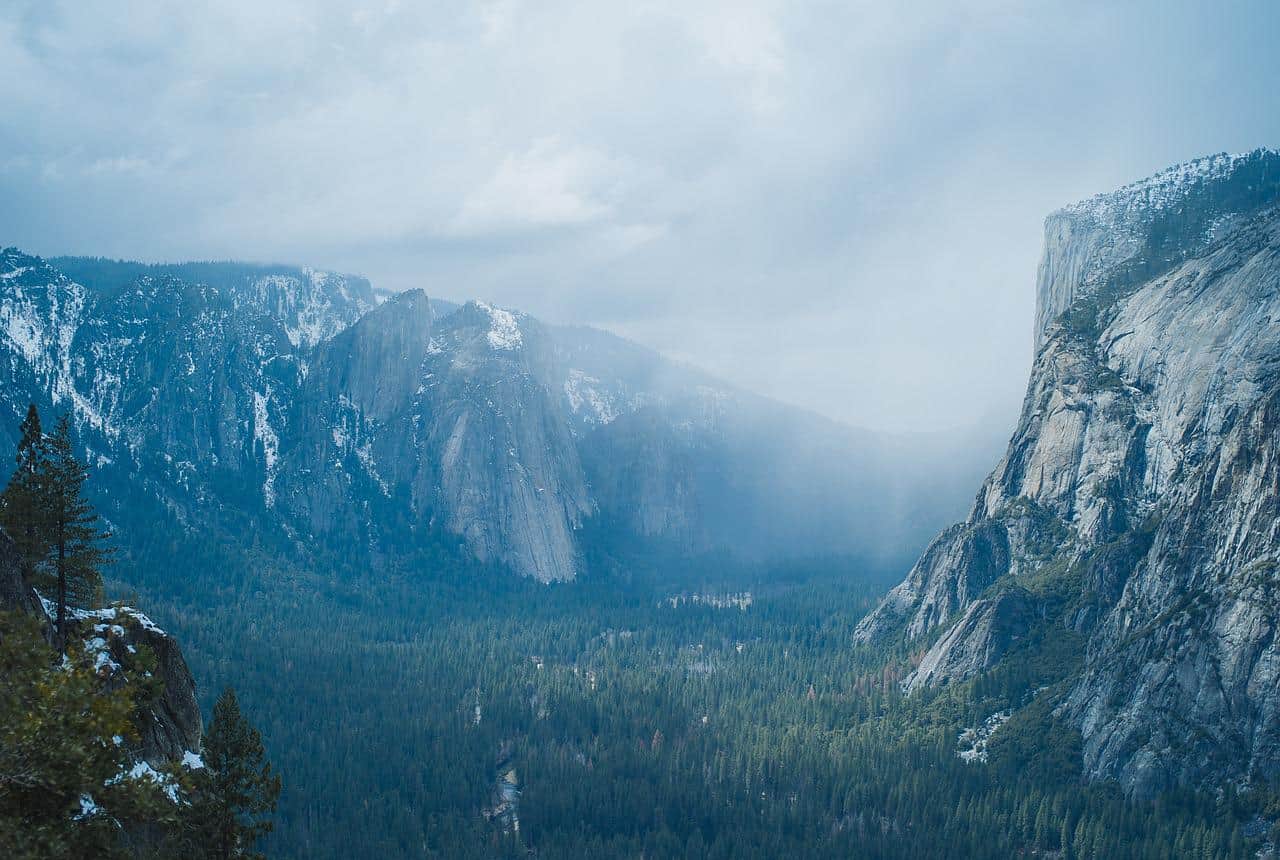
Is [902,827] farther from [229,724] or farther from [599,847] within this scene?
[229,724]

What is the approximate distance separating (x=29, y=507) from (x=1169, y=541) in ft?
475

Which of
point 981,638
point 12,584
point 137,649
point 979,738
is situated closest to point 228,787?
point 137,649

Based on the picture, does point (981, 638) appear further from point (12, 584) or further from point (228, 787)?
point (12, 584)

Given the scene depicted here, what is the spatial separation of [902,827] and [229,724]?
103408 millimetres

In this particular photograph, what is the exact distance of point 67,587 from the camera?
58.7m

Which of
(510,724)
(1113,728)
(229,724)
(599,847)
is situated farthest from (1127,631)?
(229,724)

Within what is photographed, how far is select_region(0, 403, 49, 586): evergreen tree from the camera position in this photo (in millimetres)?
54688

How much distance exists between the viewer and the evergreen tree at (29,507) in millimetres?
54688

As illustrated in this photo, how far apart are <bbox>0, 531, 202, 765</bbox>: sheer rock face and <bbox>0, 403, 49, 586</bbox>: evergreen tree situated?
8.43 ft

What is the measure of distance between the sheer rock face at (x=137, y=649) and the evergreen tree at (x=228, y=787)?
3.55m

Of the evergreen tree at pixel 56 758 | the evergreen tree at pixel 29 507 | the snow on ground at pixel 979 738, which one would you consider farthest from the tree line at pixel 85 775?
the snow on ground at pixel 979 738

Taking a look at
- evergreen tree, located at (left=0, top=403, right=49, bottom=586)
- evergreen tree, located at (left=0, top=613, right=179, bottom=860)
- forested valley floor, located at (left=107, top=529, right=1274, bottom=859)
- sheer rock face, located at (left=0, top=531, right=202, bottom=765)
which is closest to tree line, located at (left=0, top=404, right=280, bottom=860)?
evergreen tree, located at (left=0, top=613, right=179, bottom=860)

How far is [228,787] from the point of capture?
162 feet

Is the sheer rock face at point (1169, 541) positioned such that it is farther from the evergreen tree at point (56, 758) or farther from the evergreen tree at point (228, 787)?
the evergreen tree at point (56, 758)
